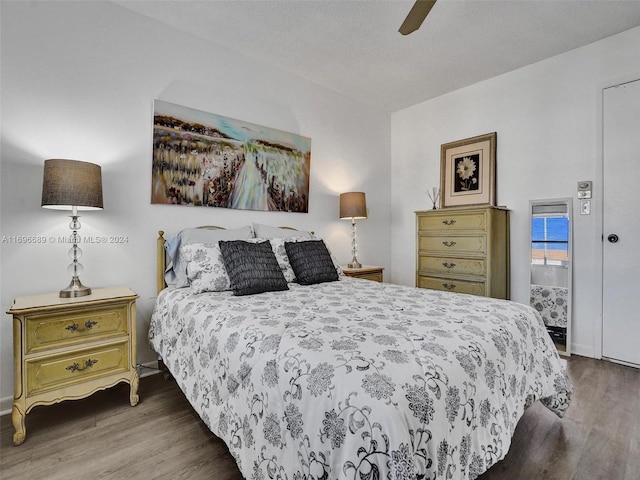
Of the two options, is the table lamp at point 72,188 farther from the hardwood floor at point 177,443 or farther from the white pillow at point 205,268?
the hardwood floor at point 177,443

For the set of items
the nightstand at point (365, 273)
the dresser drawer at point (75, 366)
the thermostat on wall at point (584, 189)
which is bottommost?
the dresser drawer at point (75, 366)

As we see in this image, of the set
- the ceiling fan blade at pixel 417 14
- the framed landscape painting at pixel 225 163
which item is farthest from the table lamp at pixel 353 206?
the ceiling fan blade at pixel 417 14

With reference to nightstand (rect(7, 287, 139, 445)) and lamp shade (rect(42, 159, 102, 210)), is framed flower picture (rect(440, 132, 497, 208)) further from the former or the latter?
lamp shade (rect(42, 159, 102, 210))

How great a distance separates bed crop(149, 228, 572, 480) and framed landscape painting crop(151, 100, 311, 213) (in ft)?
3.72

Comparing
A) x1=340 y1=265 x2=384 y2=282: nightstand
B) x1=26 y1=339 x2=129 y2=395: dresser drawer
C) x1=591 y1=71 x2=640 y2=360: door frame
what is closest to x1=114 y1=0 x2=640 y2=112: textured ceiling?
x1=591 y1=71 x2=640 y2=360: door frame

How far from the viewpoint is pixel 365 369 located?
36.8 inches

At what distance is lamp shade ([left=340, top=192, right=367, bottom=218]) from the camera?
343cm

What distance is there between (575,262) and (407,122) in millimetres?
2448

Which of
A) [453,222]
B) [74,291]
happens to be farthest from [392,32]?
[74,291]

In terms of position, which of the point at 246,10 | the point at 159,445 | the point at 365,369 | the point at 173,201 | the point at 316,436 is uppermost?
the point at 246,10

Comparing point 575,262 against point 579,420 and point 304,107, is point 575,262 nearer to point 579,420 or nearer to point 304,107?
point 579,420

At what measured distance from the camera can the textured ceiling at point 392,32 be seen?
2330 millimetres

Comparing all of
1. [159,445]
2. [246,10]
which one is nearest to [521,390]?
[159,445]

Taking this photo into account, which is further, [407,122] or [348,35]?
[407,122]
